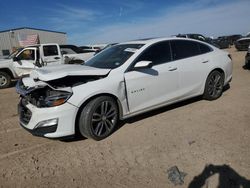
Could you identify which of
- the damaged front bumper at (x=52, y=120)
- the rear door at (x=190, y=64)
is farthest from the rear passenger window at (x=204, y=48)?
the damaged front bumper at (x=52, y=120)

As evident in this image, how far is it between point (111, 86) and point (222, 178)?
2.13 metres

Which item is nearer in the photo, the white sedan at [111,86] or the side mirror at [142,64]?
the white sedan at [111,86]

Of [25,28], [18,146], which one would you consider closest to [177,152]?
[18,146]

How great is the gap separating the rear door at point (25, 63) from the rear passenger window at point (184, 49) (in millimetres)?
7013

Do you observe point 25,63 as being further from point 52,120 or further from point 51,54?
point 52,120

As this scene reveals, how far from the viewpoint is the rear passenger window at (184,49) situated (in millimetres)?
4984

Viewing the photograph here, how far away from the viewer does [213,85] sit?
5.71 m

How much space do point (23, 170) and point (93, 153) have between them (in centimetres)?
99

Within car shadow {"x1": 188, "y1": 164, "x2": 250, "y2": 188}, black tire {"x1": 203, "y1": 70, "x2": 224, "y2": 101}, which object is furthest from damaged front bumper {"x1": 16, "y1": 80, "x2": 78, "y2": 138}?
black tire {"x1": 203, "y1": 70, "x2": 224, "y2": 101}

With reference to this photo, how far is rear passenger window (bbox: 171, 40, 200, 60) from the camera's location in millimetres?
4984

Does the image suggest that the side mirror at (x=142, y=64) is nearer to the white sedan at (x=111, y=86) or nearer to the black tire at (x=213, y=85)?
the white sedan at (x=111, y=86)

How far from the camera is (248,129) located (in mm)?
4051

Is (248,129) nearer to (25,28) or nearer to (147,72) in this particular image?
(147,72)

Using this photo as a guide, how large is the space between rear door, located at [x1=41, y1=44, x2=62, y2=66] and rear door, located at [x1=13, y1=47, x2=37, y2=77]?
375 millimetres
